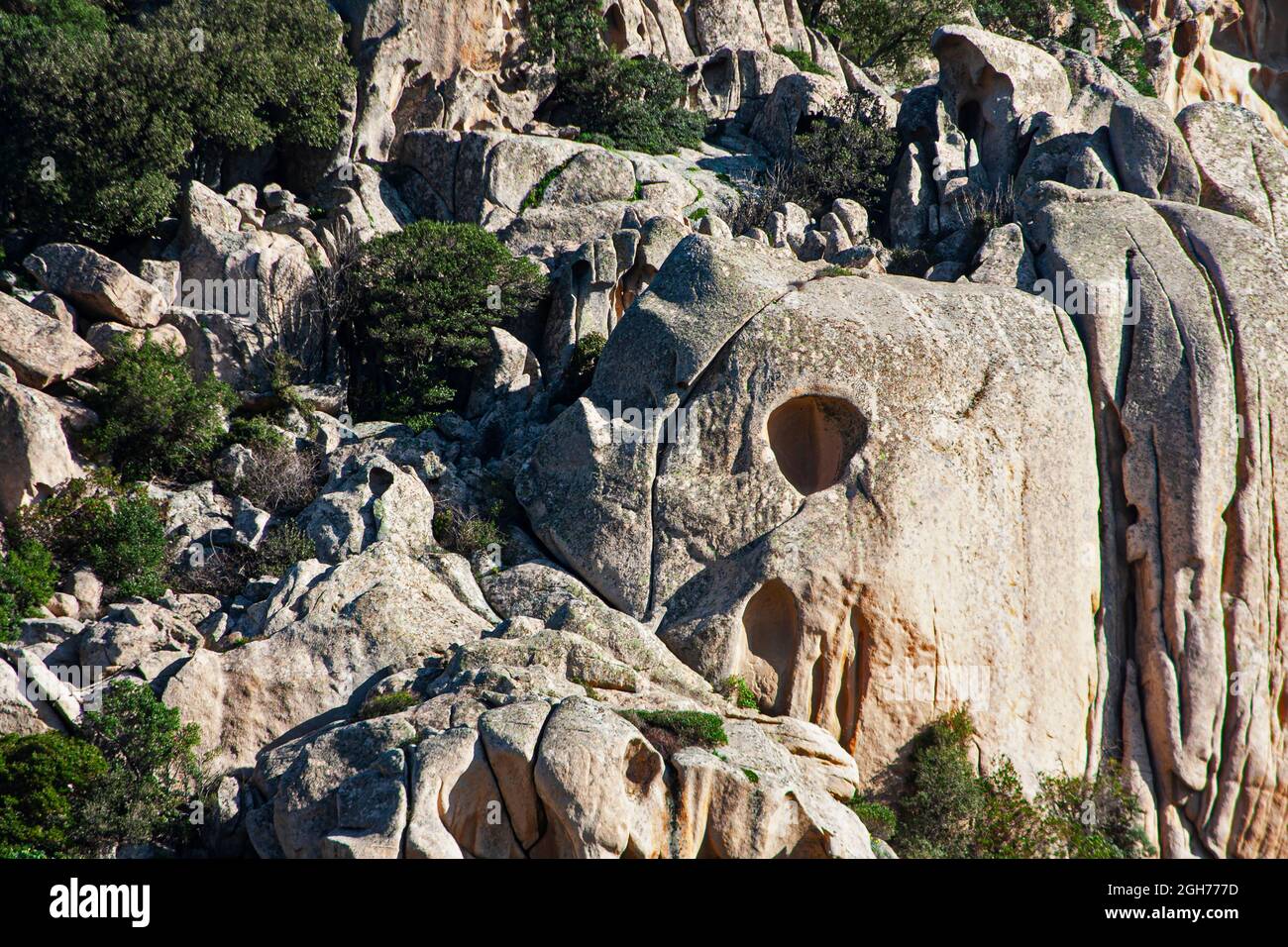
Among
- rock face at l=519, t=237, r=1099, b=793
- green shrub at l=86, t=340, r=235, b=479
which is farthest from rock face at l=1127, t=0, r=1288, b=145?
green shrub at l=86, t=340, r=235, b=479

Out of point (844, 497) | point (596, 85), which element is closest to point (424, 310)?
point (844, 497)

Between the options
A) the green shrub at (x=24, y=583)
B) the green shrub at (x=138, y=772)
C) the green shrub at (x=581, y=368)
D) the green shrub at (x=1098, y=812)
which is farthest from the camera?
the green shrub at (x=581, y=368)

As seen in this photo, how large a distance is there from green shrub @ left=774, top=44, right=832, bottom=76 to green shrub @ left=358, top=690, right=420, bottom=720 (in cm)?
3901

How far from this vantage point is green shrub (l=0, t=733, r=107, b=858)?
2052 centimetres

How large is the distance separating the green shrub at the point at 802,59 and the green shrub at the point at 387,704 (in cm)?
3901

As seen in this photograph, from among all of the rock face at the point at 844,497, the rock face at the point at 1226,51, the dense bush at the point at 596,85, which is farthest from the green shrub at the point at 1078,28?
the rock face at the point at 844,497

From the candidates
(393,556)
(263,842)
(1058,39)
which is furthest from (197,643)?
(1058,39)

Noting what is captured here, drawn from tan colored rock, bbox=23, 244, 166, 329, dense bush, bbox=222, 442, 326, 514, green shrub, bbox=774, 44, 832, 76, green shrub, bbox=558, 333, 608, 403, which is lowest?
dense bush, bbox=222, 442, 326, 514

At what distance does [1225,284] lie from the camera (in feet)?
98.9

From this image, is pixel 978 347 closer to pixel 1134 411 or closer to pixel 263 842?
pixel 1134 411

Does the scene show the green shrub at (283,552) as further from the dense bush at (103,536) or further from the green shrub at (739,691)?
the green shrub at (739,691)

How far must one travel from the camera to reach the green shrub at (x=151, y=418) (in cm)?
2961

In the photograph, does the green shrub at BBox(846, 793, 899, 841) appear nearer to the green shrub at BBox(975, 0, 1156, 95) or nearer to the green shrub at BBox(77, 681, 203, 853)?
the green shrub at BBox(77, 681, 203, 853)

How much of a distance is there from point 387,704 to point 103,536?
333 inches
